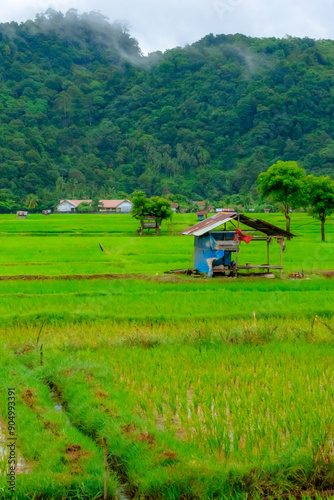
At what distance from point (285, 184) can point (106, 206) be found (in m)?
44.3

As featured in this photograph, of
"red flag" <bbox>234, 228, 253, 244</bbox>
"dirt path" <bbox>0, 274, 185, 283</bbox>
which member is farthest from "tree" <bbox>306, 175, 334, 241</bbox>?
"dirt path" <bbox>0, 274, 185, 283</bbox>

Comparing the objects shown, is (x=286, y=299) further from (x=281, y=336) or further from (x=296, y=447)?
(x=296, y=447)

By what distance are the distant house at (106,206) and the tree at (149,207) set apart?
3496 centimetres

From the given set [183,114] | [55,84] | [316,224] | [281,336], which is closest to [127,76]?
[55,84]

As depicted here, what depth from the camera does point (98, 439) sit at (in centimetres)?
498

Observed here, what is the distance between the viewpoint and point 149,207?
34.4 m

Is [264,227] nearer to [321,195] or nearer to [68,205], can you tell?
[321,195]

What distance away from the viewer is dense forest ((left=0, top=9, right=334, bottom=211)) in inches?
3509

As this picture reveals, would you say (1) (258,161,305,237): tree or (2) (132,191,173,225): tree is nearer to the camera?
(1) (258,161,305,237): tree

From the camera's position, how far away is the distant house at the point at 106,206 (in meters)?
70.6

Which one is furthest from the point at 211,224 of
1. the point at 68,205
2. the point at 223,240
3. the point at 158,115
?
the point at 158,115

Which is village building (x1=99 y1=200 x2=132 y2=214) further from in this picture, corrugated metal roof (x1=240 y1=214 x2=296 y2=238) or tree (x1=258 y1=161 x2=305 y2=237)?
→ corrugated metal roof (x1=240 y1=214 x2=296 y2=238)

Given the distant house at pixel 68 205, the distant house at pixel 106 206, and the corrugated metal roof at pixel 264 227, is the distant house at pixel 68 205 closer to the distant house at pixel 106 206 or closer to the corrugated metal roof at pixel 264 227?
the distant house at pixel 106 206

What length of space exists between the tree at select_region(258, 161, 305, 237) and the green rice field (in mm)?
17492
